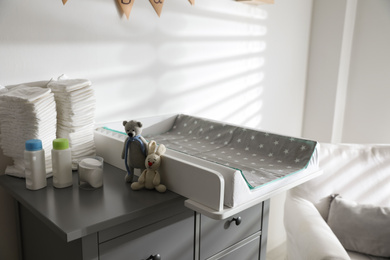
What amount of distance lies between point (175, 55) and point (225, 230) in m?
0.95

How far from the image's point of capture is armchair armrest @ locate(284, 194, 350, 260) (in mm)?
1369

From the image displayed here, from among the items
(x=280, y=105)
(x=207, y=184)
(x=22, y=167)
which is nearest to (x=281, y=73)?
(x=280, y=105)

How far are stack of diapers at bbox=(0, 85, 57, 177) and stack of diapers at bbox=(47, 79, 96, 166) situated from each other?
53 mm

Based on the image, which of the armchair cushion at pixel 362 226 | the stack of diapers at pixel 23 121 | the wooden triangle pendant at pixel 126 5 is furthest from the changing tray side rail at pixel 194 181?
the armchair cushion at pixel 362 226

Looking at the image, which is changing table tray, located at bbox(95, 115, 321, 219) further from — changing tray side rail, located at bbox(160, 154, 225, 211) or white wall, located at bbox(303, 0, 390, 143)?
white wall, located at bbox(303, 0, 390, 143)

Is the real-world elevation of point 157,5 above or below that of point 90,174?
above

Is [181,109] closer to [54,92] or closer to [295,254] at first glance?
[54,92]

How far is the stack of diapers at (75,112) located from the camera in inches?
50.1

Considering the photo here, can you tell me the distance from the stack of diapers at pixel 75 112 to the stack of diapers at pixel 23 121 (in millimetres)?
53

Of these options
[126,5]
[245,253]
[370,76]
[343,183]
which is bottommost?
[245,253]

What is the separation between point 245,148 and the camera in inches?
61.0

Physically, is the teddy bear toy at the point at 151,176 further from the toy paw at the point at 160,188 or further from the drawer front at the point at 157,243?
the drawer front at the point at 157,243

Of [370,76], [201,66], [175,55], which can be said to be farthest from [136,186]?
[370,76]

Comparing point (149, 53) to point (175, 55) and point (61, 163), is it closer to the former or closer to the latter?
point (175, 55)
